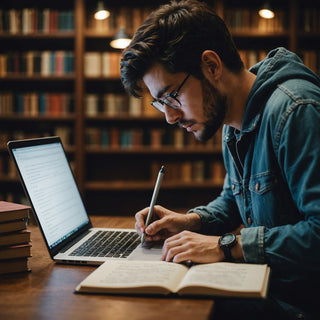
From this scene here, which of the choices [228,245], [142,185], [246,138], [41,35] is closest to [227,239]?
[228,245]

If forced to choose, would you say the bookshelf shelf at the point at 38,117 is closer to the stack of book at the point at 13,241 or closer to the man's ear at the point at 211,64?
the man's ear at the point at 211,64

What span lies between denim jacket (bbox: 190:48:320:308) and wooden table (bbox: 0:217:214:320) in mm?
250

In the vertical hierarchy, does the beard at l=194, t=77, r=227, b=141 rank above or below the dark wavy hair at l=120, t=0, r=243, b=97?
below

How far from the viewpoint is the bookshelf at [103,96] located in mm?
3639

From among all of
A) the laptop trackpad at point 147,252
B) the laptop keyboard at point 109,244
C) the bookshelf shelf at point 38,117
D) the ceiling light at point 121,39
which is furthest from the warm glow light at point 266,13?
the laptop trackpad at point 147,252

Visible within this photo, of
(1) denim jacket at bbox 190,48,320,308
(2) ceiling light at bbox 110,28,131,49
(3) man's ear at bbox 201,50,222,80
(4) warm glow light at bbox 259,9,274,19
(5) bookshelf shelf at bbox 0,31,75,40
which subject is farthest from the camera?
(5) bookshelf shelf at bbox 0,31,75,40

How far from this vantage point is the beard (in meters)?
1.23

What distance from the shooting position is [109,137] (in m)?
3.73

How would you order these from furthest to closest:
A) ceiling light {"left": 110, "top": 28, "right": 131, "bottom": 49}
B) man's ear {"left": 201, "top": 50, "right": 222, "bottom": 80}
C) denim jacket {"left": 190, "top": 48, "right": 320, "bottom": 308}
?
ceiling light {"left": 110, "top": 28, "right": 131, "bottom": 49} < man's ear {"left": 201, "top": 50, "right": 222, "bottom": 80} < denim jacket {"left": 190, "top": 48, "right": 320, "bottom": 308}

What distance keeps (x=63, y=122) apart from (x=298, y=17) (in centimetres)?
222

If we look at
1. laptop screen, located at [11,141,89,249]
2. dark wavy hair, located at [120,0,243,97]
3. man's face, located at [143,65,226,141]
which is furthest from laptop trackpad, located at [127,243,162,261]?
dark wavy hair, located at [120,0,243,97]

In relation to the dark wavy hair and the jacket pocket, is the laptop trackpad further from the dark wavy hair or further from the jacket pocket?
the dark wavy hair

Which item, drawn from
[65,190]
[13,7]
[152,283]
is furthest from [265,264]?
[13,7]

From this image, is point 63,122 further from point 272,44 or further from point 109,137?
point 272,44
